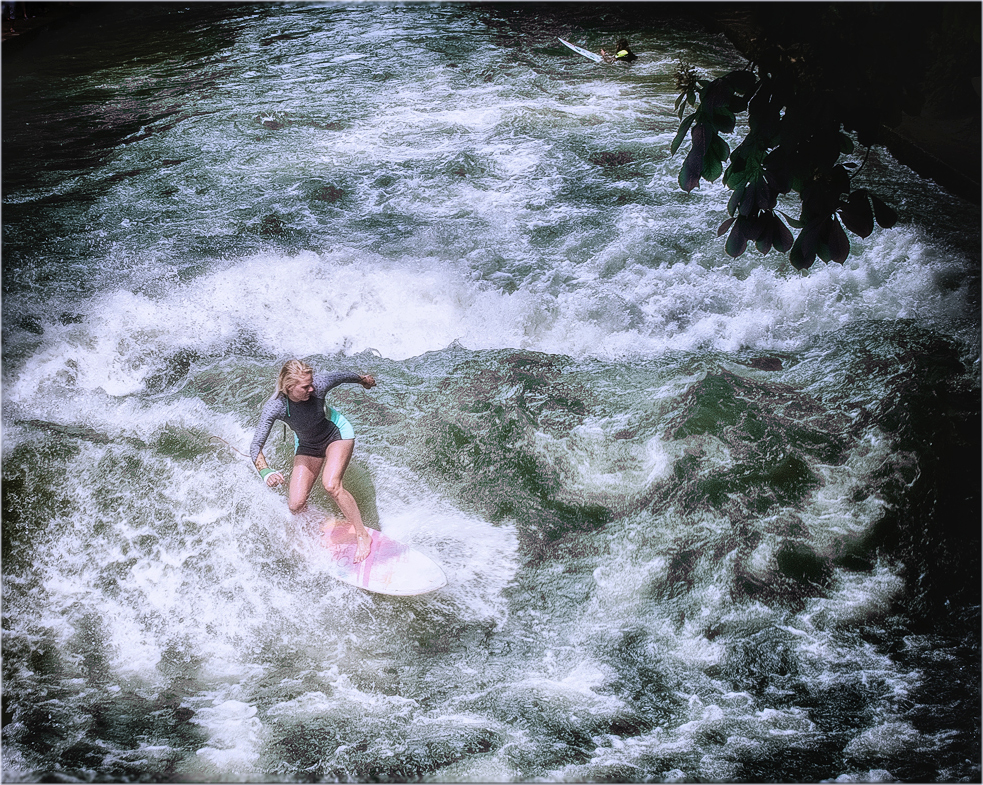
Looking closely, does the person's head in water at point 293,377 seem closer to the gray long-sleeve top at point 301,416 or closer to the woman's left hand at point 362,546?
the gray long-sleeve top at point 301,416

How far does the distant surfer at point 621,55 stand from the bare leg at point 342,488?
9538 mm

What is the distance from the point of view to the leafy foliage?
2.51 m

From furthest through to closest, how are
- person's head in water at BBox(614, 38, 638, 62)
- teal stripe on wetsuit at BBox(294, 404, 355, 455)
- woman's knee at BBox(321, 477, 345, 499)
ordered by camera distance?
1. person's head in water at BBox(614, 38, 638, 62)
2. teal stripe on wetsuit at BBox(294, 404, 355, 455)
3. woman's knee at BBox(321, 477, 345, 499)

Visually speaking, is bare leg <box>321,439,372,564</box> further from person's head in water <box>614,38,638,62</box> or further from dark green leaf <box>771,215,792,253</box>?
person's head in water <box>614,38,638,62</box>

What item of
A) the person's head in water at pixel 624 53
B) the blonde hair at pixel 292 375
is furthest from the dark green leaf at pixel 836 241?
the person's head in water at pixel 624 53

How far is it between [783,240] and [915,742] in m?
2.92

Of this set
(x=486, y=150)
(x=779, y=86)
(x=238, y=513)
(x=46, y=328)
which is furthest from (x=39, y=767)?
(x=486, y=150)

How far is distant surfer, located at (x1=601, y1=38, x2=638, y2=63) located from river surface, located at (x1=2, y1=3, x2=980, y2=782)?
3102 mm

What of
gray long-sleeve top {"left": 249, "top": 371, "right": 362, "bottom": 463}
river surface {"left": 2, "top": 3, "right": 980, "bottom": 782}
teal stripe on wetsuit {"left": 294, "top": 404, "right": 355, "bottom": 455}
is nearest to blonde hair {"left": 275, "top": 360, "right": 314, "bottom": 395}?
gray long-sleeve top {"left": 249, "top": 371, "right": 362, "bottom": 463}

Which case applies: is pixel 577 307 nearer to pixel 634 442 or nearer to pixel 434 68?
pixel 634 442

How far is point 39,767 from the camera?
3.77 metres

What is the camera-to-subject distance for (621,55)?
11.4m

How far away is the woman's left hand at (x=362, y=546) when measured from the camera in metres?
4.52

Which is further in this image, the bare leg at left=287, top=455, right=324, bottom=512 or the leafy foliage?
the bare leg at left=287, top=455, right=324, bottom=512
